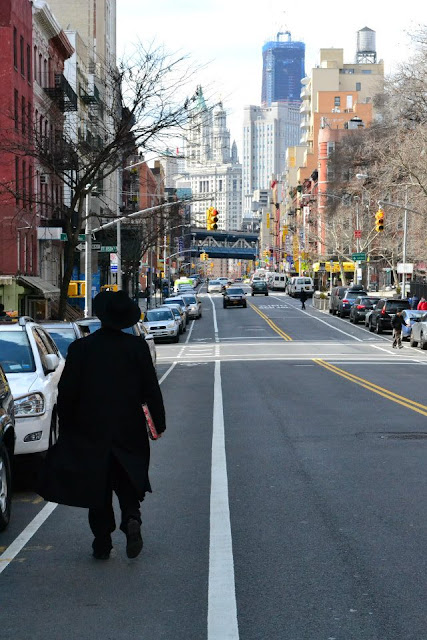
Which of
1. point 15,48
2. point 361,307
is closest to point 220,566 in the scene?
point 15,48

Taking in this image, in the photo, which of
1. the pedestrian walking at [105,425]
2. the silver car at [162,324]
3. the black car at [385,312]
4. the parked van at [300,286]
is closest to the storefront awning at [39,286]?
the silver car at [162,324]

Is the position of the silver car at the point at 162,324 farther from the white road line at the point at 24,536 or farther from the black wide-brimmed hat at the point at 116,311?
the black wide-brimmed hat at the point at 116,311

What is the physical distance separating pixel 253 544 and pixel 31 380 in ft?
14.4

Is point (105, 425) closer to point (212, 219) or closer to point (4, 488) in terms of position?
point (4, 488)

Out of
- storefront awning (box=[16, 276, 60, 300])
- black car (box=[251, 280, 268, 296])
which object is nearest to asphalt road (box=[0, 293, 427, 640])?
storefront awning (box=[16, 276, 60, 300])

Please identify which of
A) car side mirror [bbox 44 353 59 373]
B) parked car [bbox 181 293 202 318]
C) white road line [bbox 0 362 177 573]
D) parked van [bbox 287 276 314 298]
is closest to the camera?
white road line [bbox 0 362 177 573]

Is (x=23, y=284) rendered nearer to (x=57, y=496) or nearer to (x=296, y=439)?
(x=296, y=439)

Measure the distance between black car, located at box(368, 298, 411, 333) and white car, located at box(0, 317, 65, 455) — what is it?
1449 inches

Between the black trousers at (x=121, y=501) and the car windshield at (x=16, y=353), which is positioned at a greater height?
the car windshield at (x=16, y=353)

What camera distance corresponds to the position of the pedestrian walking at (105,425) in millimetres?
6992

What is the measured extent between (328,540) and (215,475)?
3274 mm

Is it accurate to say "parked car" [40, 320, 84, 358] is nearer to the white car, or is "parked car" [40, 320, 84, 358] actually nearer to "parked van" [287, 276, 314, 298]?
the white car

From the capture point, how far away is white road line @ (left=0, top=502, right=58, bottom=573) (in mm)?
7500

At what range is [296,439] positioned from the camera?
45.4ft
